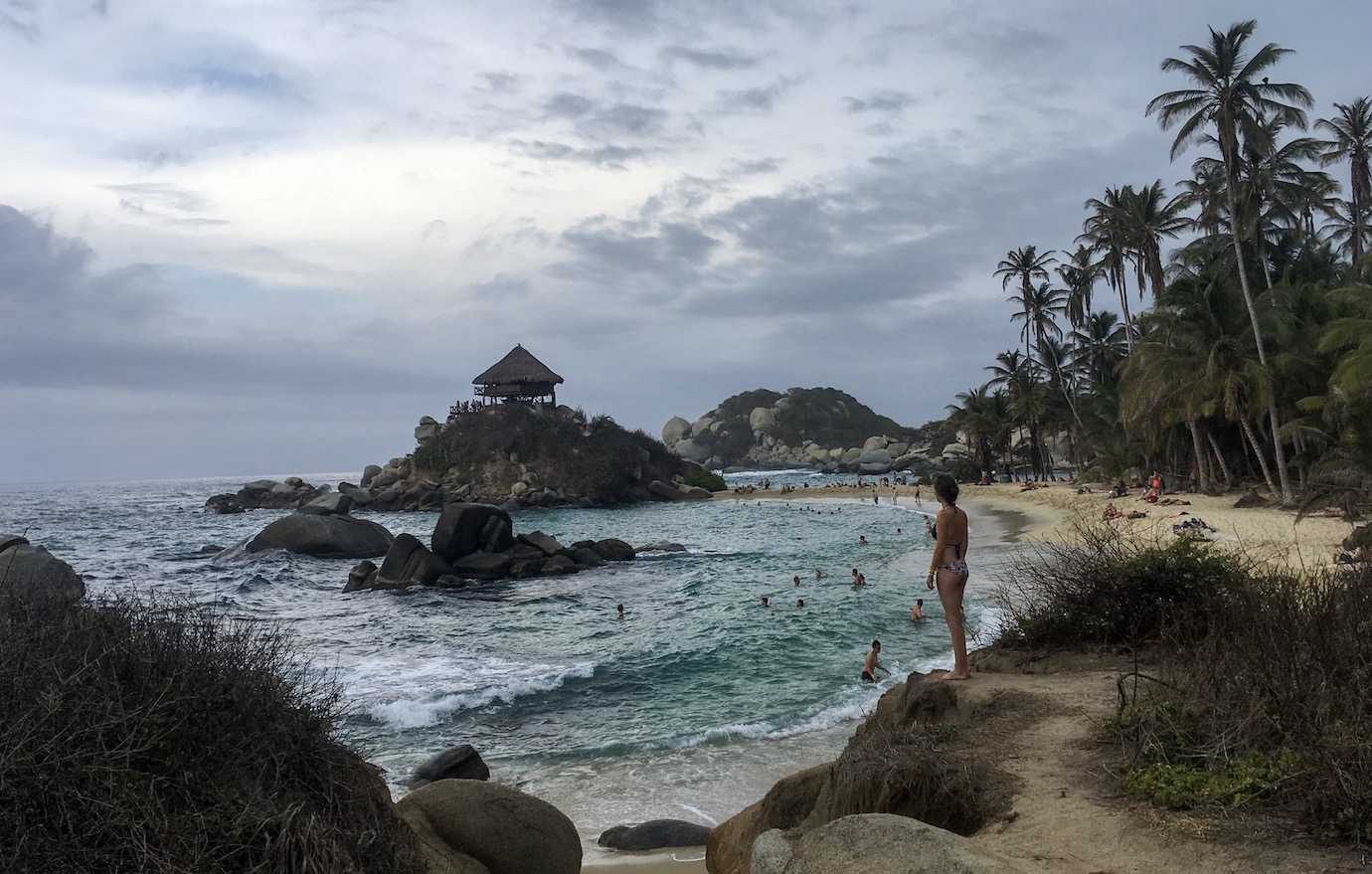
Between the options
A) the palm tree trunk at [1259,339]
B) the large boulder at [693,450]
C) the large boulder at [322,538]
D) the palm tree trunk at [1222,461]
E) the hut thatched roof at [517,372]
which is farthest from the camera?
the large boulder at [693,450]

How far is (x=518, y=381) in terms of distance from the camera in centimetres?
8681

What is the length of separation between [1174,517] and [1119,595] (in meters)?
24.2

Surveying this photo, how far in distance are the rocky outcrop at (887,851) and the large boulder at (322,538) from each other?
41078mm

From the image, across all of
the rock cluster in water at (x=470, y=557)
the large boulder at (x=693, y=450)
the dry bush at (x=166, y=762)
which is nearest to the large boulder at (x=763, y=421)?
the large boulder at (x=693, y=450)

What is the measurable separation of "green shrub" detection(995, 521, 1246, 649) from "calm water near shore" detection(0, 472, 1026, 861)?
394cm

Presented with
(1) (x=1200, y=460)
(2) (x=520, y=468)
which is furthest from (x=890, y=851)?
(2) (x=520, y=468)

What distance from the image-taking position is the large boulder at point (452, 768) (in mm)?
11164

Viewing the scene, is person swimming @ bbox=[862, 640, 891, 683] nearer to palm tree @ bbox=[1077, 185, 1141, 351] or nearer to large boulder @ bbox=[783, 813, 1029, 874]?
large boulder @ bbox=[783, 813, 1029, 874]

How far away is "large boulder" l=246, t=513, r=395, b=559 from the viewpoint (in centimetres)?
4162

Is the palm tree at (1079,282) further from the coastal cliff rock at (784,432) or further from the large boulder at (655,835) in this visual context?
the coastal cliff rock at (784,432)

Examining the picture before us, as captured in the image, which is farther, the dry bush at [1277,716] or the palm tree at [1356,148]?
the palm tree at [1356,148]

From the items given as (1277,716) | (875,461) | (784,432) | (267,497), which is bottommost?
(1277,716)

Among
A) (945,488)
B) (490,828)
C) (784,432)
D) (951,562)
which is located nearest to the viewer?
(490,828)

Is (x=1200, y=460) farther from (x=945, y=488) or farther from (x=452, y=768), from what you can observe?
(x=452, y=768)
